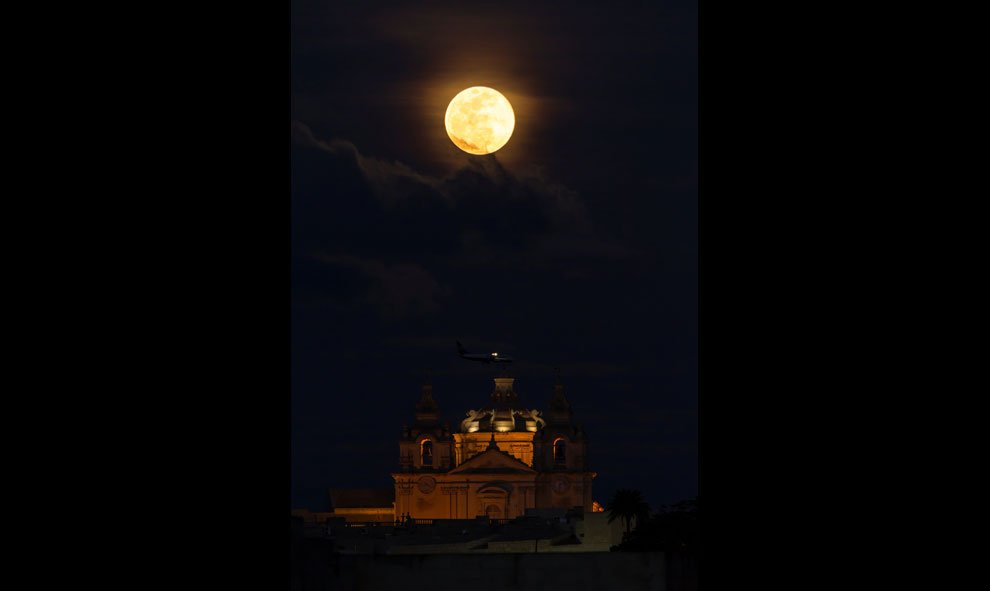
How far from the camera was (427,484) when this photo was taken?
237 feet

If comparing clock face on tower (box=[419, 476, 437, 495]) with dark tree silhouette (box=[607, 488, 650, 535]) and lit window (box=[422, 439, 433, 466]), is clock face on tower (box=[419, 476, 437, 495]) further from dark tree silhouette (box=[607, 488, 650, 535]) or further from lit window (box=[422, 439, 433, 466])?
dark tree silhouette (box=[607, 488, 650, 535])

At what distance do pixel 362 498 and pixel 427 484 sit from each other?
714 cm

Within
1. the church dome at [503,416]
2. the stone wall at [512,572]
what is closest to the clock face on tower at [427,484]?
the church dome at [503,416]

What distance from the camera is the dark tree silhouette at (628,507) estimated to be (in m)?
49.3

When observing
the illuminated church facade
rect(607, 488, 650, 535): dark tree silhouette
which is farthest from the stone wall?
the illuminated church facade

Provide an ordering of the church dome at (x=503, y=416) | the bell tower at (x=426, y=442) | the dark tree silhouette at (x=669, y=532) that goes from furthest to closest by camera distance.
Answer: the church dome at (x=503, y=416) → the bell tower at (x=426, y=442) → the dark tree silhouette at (x=669, y=532)

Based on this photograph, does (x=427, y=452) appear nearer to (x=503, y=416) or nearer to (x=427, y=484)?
(x=427, y=484)

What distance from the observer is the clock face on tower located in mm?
71875

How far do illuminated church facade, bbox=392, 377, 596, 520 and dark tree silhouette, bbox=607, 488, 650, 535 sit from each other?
70.5 feet

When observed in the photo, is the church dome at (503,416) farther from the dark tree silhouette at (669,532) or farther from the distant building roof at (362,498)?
the dark tree silhouette at (669,532)

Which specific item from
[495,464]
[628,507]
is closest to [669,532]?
[628,507]

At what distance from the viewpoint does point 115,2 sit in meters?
3.47

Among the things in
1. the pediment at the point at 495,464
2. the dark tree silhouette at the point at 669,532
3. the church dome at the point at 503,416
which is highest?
the church dome at the point at 503,416

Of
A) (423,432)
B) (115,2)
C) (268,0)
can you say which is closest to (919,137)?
(268,0)
